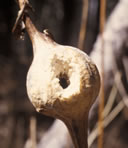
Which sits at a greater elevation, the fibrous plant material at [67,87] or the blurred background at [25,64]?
the fibrous plant material at [67,87]

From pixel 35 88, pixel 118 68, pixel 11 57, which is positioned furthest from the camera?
pixel 11 57

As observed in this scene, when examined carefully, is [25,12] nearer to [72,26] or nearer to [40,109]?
[40,109]

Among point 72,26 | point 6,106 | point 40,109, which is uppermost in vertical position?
point 40,109

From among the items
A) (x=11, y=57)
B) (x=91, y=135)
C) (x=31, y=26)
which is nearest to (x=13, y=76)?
(x=11, y=57)

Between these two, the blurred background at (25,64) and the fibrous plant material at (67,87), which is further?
the blurred background at (25,64)

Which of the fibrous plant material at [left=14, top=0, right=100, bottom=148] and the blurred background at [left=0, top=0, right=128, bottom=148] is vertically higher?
the fibrous plant material at [left=14, top=0, right=100, bottom=148]
